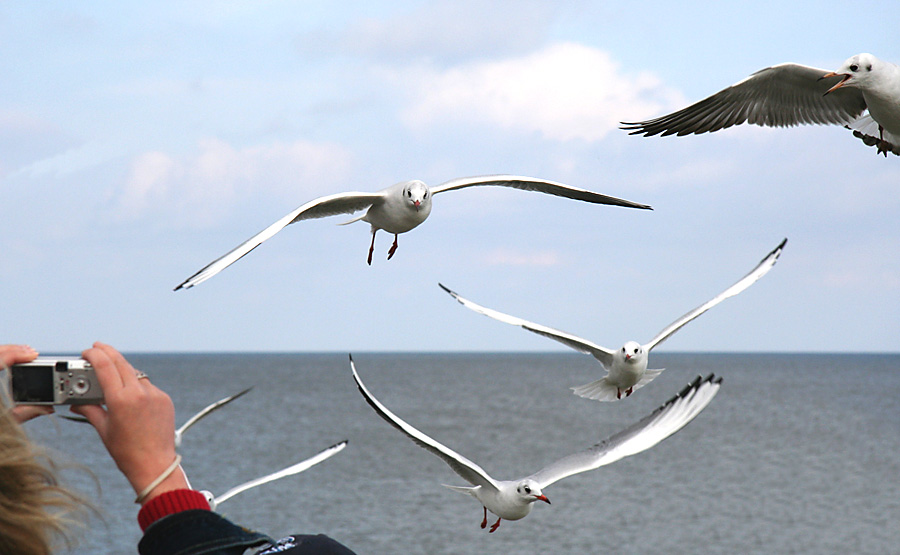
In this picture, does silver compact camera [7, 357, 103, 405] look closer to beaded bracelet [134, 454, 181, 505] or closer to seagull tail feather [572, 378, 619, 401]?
beaded bracelet [134, 454, 181, 505]

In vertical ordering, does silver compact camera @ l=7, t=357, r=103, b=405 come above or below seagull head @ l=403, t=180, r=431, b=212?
below

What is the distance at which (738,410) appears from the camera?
100500 mm

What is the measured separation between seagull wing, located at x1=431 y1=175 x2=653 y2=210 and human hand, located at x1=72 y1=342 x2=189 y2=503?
3819 millimetres

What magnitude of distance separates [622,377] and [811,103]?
137 inches

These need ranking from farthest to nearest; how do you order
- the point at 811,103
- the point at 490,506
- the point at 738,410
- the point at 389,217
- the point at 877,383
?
the point at 877,383
the point at 738,410
the point at 811,103
the point at 490,506
the point at 389,217

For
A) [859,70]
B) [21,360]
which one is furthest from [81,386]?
[859,70]

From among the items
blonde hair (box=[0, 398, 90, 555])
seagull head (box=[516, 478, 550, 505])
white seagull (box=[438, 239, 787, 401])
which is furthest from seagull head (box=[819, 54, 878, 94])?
blonde hair (box=[0, 398, 90, 555])

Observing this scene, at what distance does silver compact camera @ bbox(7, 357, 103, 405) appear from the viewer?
1.89 m

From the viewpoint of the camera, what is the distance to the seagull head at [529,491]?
→ 6.60 m

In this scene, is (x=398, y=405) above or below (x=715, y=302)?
below

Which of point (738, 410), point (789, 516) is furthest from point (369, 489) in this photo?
point (738, 410)

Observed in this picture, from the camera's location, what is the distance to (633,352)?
6707mm

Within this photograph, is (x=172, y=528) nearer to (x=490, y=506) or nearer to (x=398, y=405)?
(x=490, y=506)

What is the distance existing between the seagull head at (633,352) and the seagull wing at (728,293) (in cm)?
11
